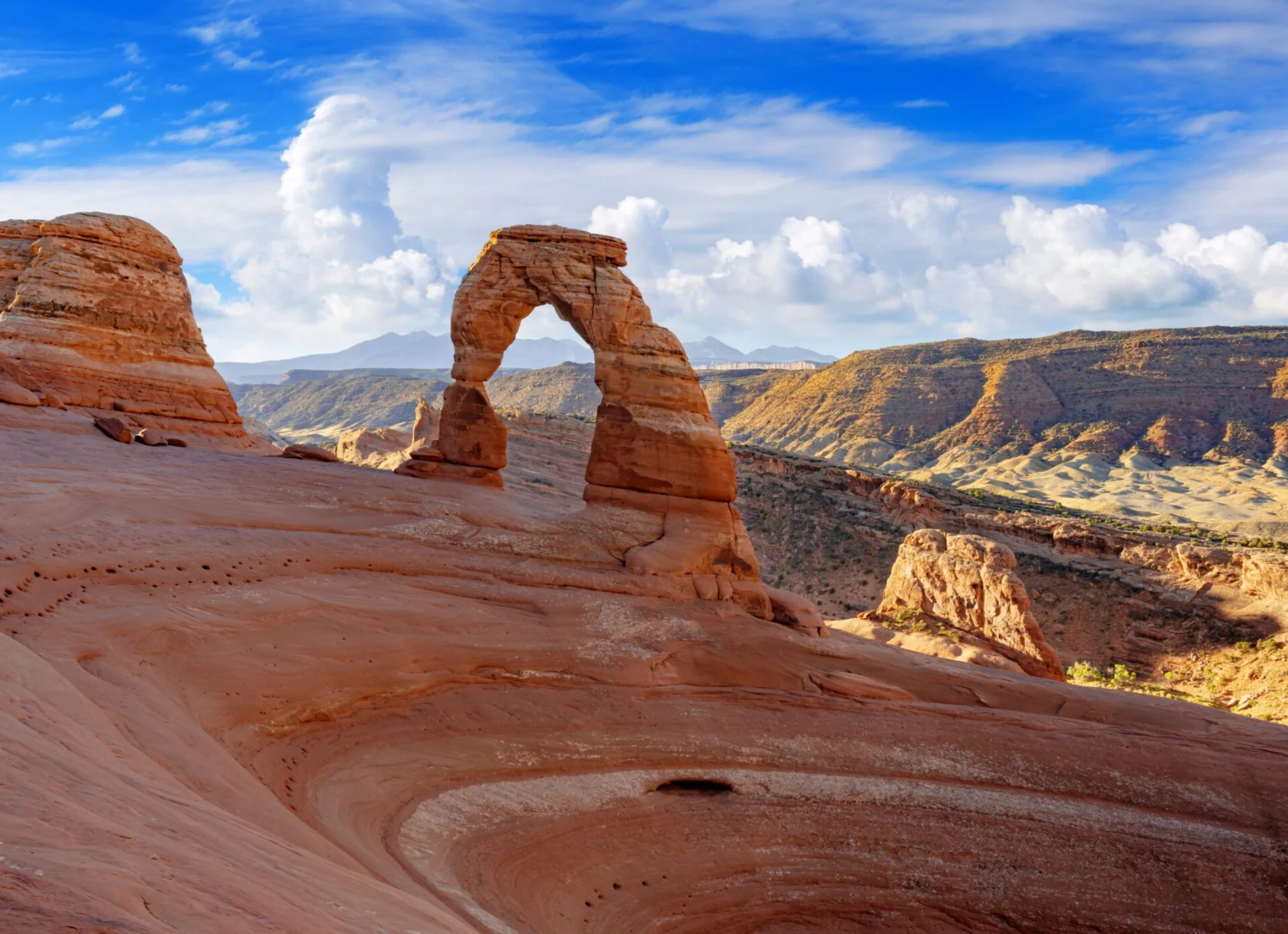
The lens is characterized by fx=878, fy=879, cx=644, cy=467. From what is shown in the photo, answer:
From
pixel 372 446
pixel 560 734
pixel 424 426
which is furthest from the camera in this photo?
pixel 372 446

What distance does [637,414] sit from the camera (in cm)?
1941

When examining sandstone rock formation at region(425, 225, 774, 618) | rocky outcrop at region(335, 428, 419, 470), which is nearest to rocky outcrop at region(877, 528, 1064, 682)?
sandstone rock formation at region(425, 225, 774, 618)

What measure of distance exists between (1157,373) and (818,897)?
12022 centimetres

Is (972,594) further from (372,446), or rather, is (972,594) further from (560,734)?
(372,446)

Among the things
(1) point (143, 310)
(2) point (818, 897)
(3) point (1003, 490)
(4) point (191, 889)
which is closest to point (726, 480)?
(2) point (818, 897)

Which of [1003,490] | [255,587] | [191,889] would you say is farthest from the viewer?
[1003,490]

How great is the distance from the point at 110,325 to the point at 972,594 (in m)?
28.8

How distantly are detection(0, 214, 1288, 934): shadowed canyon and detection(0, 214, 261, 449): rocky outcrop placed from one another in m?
3.32

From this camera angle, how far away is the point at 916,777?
14.0 metres

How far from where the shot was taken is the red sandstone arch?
1927cm

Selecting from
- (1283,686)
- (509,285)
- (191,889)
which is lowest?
(1283,686)

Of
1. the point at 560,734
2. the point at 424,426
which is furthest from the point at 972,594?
the point at 424,426

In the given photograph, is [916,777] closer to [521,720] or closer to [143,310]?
[521,720]

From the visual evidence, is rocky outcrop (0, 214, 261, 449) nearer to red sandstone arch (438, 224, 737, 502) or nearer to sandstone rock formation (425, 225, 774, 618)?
red sandstone arch (438, 224, 737, 502)
